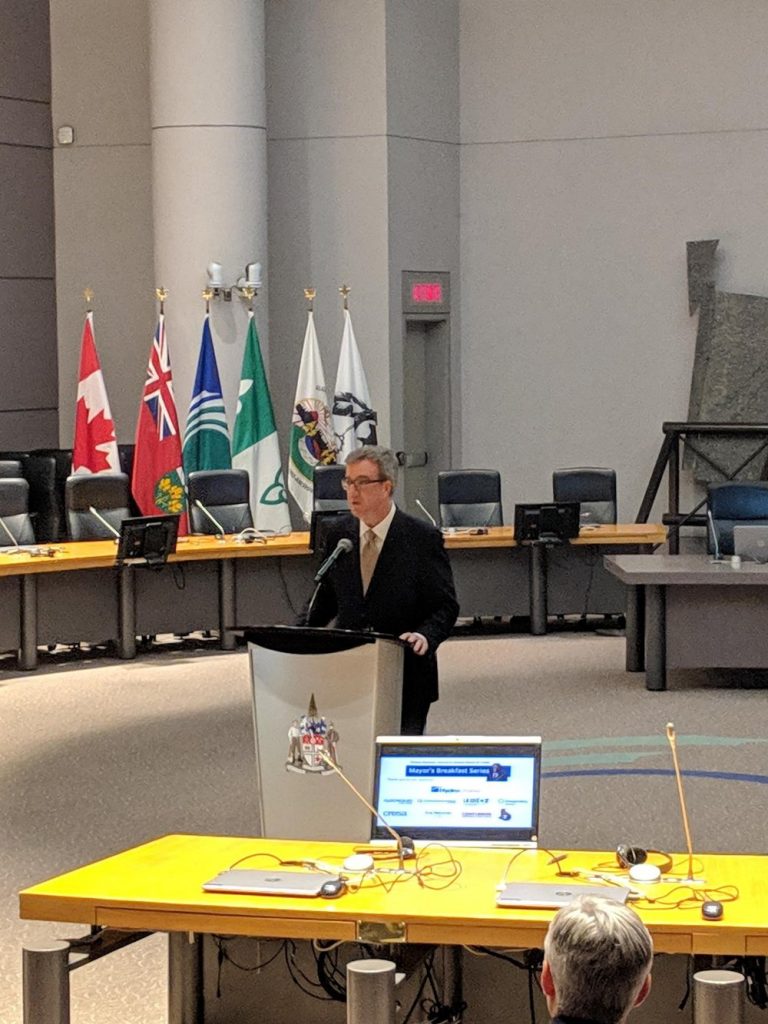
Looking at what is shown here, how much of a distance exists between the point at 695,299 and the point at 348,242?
303 cm

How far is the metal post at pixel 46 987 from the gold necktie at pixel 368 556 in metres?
2.32

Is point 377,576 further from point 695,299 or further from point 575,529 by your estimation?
point 695,299

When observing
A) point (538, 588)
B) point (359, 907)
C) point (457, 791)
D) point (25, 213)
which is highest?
point (25, 213)

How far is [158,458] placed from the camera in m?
13.9

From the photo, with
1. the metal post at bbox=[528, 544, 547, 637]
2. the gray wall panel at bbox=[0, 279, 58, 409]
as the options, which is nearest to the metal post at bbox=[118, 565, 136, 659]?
the metal post at bbox=[528, 544, 547, 637]

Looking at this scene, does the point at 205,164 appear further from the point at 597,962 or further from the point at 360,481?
the point at 597,962

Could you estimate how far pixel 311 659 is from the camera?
17.9 feet

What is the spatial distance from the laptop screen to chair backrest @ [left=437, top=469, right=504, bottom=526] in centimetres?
842

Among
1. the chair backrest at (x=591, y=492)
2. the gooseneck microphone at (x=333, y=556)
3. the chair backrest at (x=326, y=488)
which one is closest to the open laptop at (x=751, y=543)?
the chair backrest at (x=591, y=492)

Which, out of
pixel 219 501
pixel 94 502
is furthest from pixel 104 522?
pixel 219 501

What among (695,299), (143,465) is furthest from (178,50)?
(695,299)

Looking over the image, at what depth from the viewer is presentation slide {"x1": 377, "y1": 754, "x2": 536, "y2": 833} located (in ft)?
14.5

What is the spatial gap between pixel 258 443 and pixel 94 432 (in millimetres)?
1333

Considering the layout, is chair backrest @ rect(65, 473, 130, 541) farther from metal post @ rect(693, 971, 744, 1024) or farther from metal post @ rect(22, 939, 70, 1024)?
metal post @ rect(693, 971, 744, 1024)
